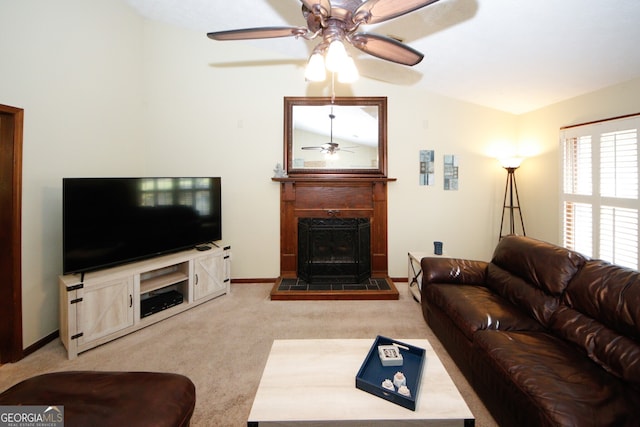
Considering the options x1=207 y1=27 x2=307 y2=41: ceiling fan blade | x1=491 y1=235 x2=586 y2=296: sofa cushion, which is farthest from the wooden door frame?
x1=491 y1=235 x2=586 y2=296: sofa cushion

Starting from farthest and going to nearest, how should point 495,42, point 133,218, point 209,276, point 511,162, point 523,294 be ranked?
point 511,162
point 209,276
point 133,218
point 495,42
point 523,294

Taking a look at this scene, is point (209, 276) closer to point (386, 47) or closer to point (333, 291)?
point (333, 291)

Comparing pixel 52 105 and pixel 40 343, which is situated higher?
pixel 52 105

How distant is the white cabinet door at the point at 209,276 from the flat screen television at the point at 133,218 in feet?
0.90

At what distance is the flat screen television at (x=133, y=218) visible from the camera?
2445 mm

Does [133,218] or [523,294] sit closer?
[523,294]

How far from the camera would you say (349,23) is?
1531mm

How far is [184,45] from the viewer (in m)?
3.85

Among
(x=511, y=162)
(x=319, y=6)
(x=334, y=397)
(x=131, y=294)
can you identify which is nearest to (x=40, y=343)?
(x=131, y=294)

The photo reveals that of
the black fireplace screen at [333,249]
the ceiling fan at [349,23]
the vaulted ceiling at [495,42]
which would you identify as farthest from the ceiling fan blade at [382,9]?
the black fireplace screen at [333,249]

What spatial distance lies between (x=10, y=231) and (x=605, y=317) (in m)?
4.30

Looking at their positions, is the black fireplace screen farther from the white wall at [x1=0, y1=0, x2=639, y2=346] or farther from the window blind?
the window blind

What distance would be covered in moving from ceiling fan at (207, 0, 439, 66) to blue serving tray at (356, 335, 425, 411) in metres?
1.86

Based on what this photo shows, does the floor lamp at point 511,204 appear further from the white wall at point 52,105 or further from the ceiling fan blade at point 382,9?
the white wall at point 52,105
